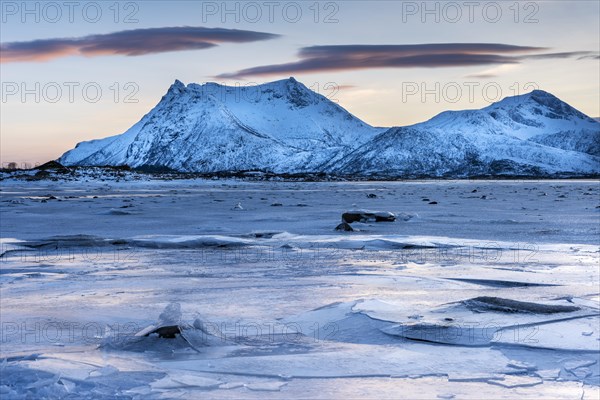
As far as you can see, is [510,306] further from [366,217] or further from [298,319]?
[366,217]

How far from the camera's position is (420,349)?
430 centimetres

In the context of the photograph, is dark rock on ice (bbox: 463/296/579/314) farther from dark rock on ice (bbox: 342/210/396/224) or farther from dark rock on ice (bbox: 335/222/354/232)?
dark rock on ice (bbox: 342/210/396/224)

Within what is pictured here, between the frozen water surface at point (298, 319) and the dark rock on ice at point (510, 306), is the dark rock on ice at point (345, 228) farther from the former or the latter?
the dark rock on ice at point (510, 306)

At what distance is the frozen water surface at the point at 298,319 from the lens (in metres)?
3.61

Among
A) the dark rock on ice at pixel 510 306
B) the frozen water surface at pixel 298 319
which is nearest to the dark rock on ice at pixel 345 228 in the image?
the frozen water surface at pixel 298 319

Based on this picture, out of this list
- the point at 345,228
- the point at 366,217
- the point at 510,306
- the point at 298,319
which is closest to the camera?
the point at 298,319

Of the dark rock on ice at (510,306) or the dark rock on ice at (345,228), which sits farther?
the dark rock on ice at (345,228)

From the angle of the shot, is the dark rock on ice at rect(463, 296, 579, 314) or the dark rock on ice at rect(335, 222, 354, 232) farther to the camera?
the dark rock on ice at rect(335, 222, 354, 232)

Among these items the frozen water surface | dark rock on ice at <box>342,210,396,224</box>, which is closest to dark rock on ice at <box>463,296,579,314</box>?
the frozen water surface

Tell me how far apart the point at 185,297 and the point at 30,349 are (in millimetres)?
1934

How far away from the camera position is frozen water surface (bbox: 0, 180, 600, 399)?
361cm

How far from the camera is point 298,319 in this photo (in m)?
5.17

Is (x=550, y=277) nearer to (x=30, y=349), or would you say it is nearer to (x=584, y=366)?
(x=584, y=366)

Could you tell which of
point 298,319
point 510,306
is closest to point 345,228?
point 510,306
